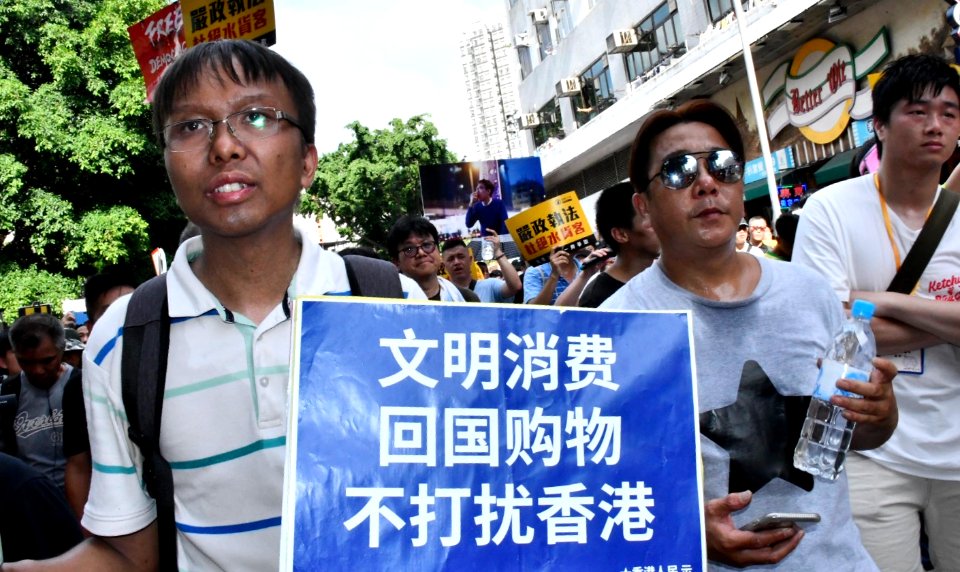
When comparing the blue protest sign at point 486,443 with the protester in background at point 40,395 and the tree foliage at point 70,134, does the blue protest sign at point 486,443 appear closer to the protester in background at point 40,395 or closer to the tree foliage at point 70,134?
the protester in background at point 40,395

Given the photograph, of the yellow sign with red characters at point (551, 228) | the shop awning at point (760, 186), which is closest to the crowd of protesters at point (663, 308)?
the yellow sign with red characters at point (551, 228)

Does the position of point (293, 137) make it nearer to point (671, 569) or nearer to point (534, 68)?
point (671, 569)

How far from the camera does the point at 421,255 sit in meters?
5.88

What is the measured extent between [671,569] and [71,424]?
2.76m

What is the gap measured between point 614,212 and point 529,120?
3171 cm

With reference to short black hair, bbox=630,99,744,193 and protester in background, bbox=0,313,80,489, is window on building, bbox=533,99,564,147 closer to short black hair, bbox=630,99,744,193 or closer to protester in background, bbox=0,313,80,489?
protester in background, bbox=0,313,80,489

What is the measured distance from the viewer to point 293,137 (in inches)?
74.0

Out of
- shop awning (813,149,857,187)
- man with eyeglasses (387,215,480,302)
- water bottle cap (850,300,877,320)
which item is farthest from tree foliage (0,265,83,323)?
water bottle cap (850,300,877,320)

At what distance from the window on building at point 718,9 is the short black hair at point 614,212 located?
17120 millimetres

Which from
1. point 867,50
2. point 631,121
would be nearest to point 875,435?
point 867,50

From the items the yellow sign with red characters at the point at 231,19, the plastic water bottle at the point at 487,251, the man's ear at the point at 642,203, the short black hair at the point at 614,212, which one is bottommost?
the man's ear at the point at 642,203

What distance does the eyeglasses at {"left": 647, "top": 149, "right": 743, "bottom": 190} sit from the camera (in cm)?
229

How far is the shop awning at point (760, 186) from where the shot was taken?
1884 centimetres

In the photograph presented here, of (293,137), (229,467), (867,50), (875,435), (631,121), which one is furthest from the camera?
(631,121)
